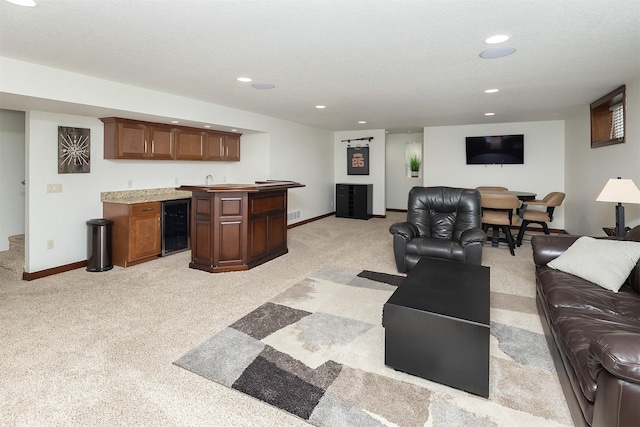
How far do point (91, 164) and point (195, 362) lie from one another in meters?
3.56

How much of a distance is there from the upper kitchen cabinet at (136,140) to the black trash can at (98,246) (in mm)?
947

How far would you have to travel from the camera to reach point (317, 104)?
5.25m

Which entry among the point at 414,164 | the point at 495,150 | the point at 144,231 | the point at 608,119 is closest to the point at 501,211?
the point at 608,119

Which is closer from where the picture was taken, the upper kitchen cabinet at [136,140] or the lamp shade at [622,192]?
the lamp shade at [622,192]

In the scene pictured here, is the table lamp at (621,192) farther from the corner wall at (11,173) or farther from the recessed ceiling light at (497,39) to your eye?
the corner wall at (11,173)

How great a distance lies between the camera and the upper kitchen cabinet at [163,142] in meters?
4.61

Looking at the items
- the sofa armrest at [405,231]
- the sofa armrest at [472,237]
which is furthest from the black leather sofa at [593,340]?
the sofa armrest at [405,231]

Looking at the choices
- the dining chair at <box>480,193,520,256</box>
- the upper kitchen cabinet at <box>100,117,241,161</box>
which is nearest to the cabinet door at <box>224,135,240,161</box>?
the upper kitchen cabinet at <box>100,117,241,161</box>

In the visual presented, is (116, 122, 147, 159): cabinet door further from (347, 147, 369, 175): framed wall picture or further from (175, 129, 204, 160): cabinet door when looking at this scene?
(347, 147, 369, 175): framed wall picture

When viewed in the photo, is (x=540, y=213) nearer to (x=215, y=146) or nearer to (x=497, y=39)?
(x=497, y=39)

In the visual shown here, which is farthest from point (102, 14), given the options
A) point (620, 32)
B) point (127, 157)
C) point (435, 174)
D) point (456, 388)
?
point (435, 174)

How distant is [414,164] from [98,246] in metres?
7.77

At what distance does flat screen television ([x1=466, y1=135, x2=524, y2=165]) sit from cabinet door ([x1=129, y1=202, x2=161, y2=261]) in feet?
20.4

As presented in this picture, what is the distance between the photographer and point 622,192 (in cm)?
316
